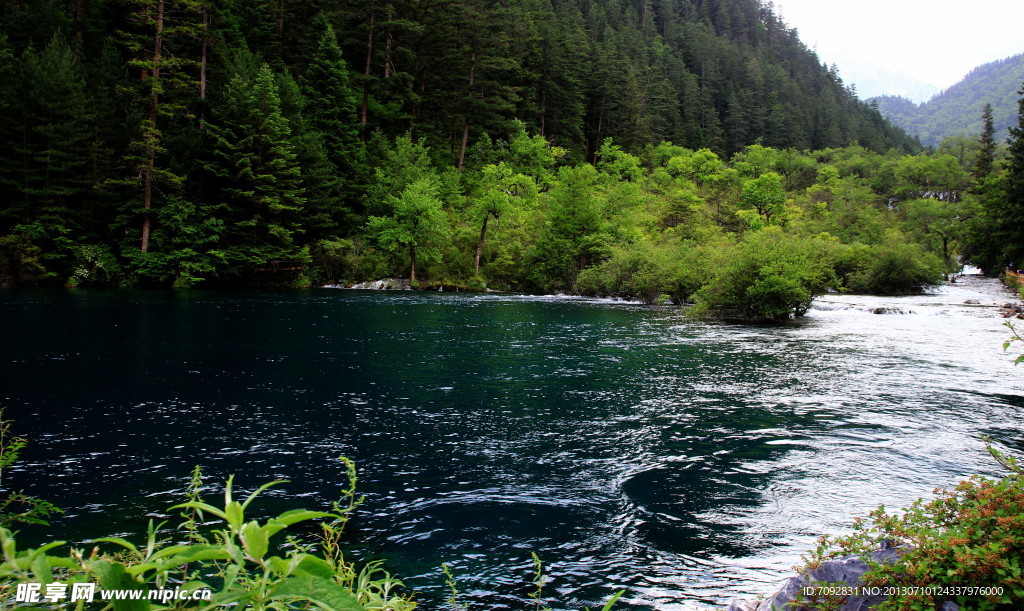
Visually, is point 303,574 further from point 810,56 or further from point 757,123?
point 810,56

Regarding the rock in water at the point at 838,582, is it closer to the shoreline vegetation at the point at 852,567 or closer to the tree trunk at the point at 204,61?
the shoreline vegetation at the point at 852,567

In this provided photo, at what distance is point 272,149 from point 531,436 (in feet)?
135

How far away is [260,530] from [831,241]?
50.2 metres

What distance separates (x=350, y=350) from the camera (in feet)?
58.5

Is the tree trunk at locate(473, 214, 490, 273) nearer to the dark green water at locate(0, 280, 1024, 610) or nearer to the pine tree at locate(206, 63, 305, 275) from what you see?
the pine tree at locate(206, 63, 305, 275)

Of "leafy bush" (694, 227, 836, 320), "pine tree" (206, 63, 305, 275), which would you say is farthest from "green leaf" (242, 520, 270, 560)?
"pine tree" (206, 63, 305, 275)

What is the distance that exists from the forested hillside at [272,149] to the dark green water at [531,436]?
22517mm

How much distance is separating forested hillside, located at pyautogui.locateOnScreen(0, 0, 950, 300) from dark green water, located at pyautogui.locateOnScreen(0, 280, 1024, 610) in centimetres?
2252

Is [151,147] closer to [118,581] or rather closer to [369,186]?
[369,186]

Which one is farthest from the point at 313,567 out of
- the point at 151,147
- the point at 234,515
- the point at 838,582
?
the point at 151,147


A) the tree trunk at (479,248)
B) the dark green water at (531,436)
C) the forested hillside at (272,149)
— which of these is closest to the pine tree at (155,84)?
the forested hillside at (272,149)

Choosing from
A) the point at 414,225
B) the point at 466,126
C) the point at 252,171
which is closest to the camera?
the point at 252,171

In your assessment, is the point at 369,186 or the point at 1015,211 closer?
the point at 1015,211

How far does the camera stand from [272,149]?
141ft
